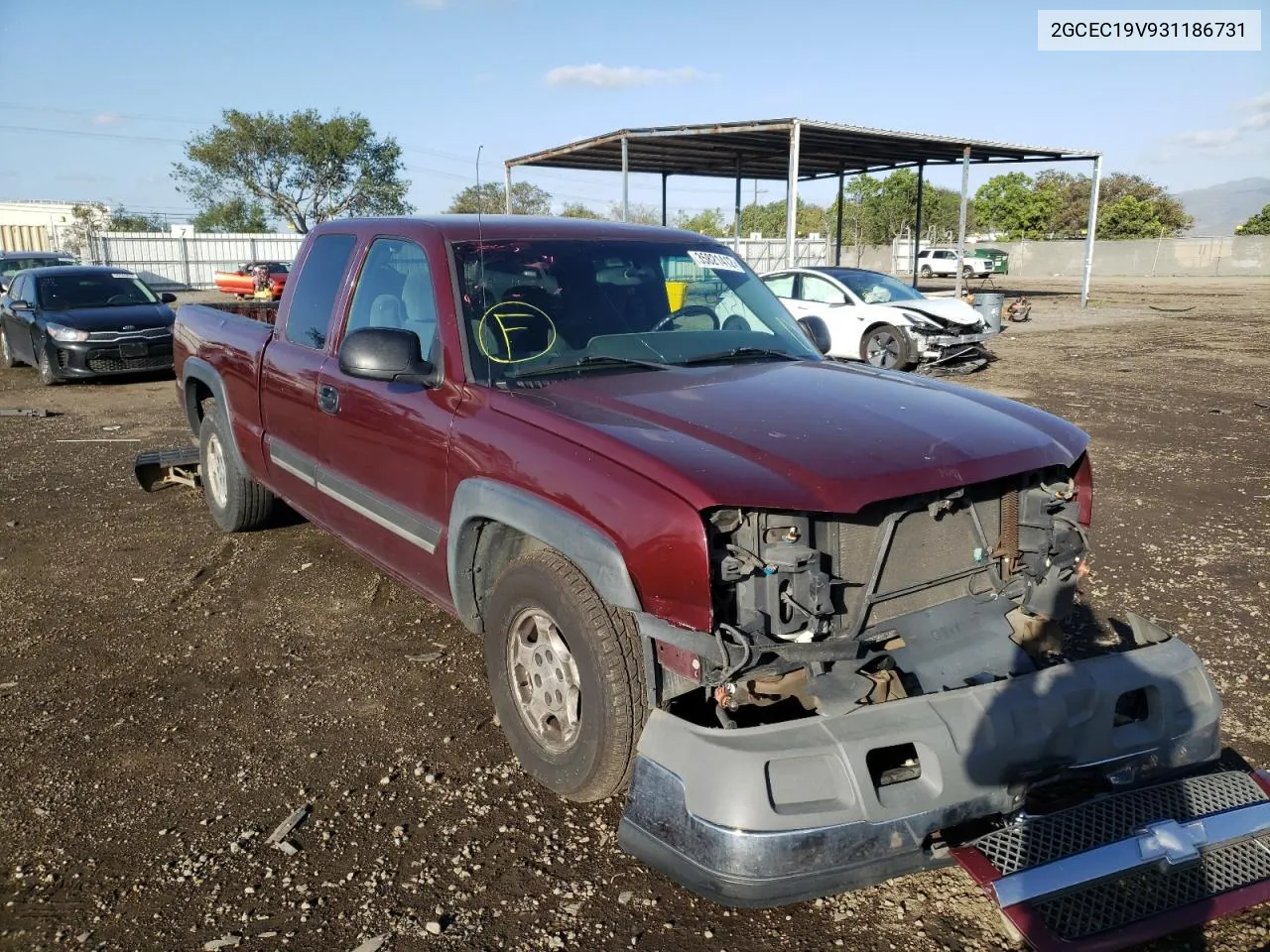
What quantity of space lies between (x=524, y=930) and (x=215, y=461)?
428 cm

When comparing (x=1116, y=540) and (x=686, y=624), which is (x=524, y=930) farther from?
(x=1116, y=540)

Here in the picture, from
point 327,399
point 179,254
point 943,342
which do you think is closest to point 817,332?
point 327,399

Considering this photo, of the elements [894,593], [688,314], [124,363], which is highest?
[688,314]

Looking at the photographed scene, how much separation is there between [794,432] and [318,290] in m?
2.70

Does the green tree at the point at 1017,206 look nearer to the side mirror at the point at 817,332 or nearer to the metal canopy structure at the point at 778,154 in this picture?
the metal canopy structure at the point at 778,154

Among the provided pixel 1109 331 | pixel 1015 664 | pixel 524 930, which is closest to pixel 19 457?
pixel 524 930

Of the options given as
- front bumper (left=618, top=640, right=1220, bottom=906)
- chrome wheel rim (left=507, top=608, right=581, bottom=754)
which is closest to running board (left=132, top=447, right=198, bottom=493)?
chrome wheel rim (left=507, top=608, right=581, bottom=754)

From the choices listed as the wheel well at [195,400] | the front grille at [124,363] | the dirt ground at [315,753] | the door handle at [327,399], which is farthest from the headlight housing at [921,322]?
the door handle at [327,399]

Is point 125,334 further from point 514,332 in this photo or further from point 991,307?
point 991,307

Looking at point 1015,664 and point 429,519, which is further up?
point 429,519

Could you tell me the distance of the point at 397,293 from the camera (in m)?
3.89

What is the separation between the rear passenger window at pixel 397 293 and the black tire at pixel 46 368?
34.0 ft

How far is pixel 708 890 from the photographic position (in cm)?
235

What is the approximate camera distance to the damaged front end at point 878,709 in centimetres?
230
